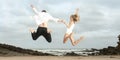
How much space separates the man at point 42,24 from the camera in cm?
2073

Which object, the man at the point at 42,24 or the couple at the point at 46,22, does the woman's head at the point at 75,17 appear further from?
the man at the point at 42,24

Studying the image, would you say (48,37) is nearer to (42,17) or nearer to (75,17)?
(42,17)

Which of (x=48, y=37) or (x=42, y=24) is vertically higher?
(x=42, y=24)

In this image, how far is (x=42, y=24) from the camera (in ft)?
69.1

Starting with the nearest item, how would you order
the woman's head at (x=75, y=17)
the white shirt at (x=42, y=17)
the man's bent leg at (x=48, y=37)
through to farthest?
the woman's head at (x=75, y=17), the white shirt at (x=42, y=17), the man's bent leg at (x=48, y=37)

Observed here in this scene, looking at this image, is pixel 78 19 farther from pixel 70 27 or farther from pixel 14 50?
pixel 14 50

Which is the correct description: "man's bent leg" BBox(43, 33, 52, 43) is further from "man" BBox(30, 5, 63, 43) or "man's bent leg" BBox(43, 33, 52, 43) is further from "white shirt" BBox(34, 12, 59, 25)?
"white shirt" BBox(34, 12, 59, 25)

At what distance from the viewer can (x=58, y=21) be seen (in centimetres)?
2089

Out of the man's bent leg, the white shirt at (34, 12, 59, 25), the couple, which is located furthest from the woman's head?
the man's bent leg

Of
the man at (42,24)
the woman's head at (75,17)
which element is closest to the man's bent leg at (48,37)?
the man at (42,24)

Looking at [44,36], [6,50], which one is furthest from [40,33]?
[6,50]

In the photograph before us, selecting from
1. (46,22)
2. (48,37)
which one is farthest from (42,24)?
(48,37)

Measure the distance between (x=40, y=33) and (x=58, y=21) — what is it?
1356 millimetres

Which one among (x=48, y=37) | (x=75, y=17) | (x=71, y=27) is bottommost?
(x=48, y=37)
